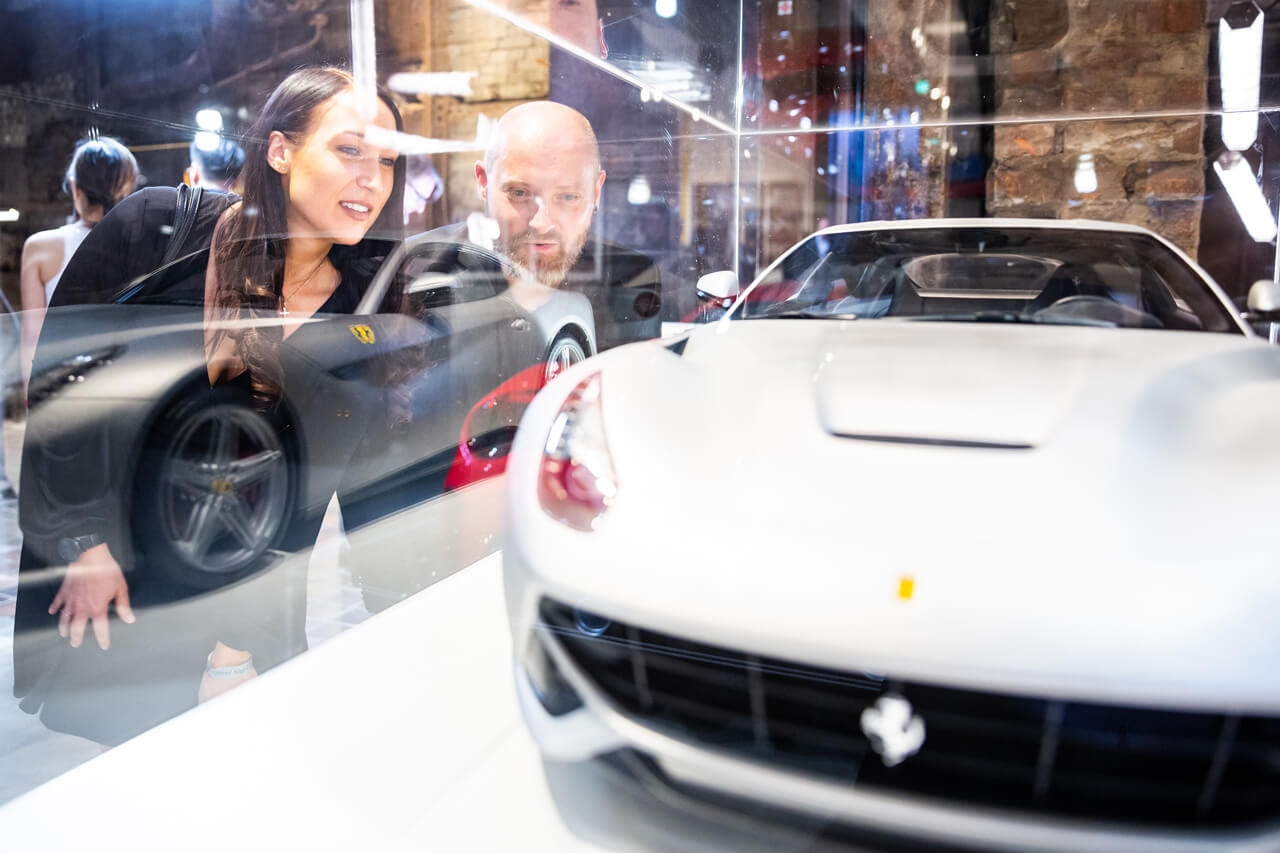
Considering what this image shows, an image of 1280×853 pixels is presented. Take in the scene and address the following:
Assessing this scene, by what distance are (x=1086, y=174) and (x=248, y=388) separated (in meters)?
2.99

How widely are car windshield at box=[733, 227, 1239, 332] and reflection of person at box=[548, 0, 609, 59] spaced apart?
1.66m

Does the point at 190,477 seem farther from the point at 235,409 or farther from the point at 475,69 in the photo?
the point at 475,69

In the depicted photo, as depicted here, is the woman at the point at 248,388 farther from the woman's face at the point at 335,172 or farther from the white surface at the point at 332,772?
the white surface at the point at 332,772

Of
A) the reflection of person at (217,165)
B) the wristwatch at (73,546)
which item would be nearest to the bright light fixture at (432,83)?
the reflection of person at (217,165)

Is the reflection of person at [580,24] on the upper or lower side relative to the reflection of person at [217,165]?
upper

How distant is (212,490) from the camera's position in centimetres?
204

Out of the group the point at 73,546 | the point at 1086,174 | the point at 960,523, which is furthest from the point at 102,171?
the point at 1086,174

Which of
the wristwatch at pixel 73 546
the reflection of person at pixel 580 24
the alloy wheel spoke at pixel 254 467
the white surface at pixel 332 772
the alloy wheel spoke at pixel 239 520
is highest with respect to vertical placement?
the reflection of person at pixel 580 24

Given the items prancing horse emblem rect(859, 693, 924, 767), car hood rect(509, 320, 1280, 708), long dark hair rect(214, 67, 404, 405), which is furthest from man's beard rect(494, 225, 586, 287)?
prancing horse emblem rect(859, 693, 924, 767)

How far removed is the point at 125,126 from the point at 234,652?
126 centimetres

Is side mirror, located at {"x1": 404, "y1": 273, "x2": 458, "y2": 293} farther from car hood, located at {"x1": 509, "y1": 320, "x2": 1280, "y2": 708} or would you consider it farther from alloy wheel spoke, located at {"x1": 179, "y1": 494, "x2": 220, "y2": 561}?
car hood, located at {"x1": 509, "y1": 320, "x2": 1280, "y2": 708}

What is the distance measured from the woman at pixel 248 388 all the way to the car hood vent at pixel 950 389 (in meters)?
1.30

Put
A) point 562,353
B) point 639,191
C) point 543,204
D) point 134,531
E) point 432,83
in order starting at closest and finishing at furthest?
point 134,531 → point 432,83 → point 543,204 → point 562,353 → point 639,191

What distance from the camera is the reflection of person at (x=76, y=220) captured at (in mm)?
1407
